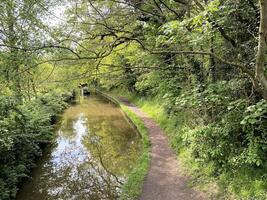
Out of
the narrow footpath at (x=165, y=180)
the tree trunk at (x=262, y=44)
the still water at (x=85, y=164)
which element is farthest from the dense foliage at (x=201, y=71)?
the still water at (x=85, y=164)

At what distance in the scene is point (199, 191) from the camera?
7.24 meters

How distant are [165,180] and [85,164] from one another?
13.8 ft

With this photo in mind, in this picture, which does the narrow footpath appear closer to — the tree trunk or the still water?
the still water

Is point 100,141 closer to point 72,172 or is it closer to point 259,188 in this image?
point 72,172

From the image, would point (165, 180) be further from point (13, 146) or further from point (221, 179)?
point (13, 146)

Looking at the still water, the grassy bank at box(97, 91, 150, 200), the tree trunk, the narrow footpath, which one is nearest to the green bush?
the still water

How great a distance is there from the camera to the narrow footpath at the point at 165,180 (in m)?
7.29

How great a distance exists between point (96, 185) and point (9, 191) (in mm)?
2747

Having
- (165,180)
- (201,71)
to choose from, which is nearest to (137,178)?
(165,180)

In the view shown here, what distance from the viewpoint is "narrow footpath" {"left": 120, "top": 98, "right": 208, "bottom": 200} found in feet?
23.9

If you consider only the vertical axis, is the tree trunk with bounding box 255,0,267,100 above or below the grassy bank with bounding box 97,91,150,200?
above

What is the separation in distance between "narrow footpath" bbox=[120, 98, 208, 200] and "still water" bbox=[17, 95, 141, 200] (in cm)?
100

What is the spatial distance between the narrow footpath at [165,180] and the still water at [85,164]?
1.00 metres

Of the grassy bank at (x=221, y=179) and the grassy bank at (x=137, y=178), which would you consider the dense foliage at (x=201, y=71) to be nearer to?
the grassy bank at (x=221, y=179)
